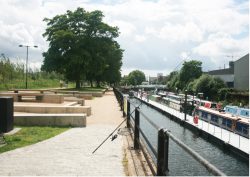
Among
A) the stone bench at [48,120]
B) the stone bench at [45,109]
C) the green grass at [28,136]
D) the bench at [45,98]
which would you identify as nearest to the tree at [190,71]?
the bench at [45,98]

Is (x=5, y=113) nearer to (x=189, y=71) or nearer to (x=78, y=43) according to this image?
(x=78, y=43)

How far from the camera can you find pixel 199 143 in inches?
1141

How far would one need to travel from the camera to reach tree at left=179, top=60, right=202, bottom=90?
346 feet

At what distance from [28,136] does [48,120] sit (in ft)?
11.1

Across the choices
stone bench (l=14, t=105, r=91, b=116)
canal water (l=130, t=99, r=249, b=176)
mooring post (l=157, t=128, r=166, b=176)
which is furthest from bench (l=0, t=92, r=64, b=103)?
mooring post (l=157, t=128, r=166, b=176)

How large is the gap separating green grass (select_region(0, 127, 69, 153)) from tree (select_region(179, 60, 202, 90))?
303 feet

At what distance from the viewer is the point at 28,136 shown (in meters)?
13.0

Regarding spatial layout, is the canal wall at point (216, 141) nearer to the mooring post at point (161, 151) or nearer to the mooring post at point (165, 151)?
the mooring post at point (161, 151)

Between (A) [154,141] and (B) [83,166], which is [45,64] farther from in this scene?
(B) [83,166]

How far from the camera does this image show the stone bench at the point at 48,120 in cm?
1611

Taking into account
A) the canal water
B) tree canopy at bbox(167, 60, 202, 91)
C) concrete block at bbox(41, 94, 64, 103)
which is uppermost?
tree canopy at bbox(167, 60, 202, 91)

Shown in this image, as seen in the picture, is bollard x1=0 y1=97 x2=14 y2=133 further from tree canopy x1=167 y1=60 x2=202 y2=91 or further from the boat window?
tree canopy x1=167 y1=60 x2=202 y2=91

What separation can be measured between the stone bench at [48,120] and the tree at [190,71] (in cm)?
9048

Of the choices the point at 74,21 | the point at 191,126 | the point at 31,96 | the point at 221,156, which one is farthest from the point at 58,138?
the point at 74,21
